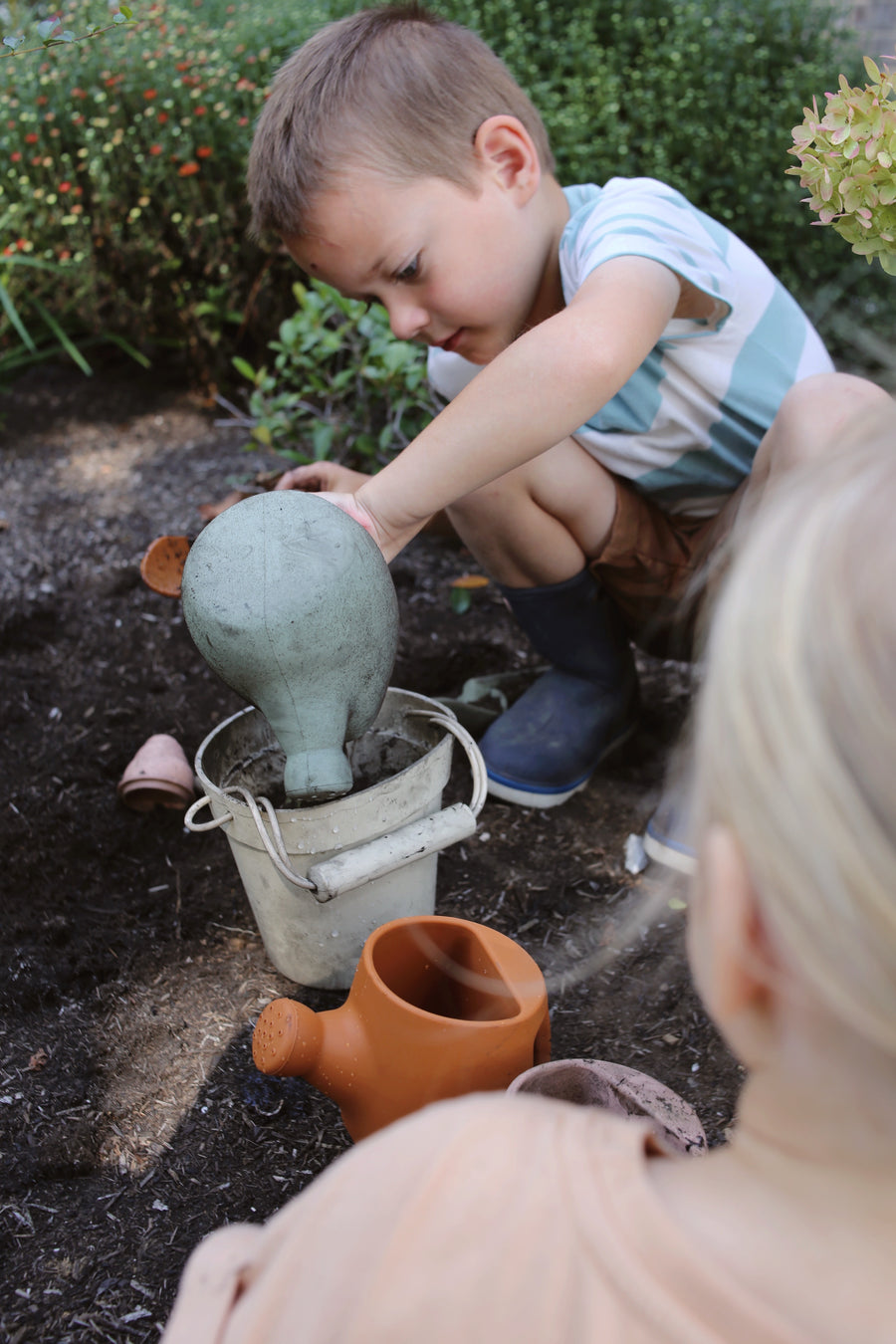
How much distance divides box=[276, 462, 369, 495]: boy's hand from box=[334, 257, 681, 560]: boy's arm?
37 centimetres

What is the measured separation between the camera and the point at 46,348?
3.45 metres

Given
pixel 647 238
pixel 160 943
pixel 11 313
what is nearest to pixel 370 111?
pixel 647 238

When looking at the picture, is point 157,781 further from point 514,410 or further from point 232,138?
point 232,138

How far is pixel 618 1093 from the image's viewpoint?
3.52 feet

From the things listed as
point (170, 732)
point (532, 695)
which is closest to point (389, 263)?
point (532, 695)

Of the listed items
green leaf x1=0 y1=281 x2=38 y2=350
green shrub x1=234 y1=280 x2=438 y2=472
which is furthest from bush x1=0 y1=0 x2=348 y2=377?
green shrub x1=234 y1=280 x2=438 y2=472

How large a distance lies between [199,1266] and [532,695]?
1310 millimetres

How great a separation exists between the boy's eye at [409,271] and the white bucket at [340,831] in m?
0.61

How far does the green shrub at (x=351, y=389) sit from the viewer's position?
8.07ft

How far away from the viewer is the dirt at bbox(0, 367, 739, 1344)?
115cm

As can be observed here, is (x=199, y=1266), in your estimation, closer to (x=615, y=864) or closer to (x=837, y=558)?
(x=837, y=558)

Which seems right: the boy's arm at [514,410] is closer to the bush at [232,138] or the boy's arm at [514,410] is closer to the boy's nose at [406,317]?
the boy's nose at [406,317]

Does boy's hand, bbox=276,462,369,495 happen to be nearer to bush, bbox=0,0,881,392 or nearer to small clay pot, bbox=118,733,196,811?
small clay pot, bbox=118,733,196,811

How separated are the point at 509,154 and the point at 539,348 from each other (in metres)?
0.49
